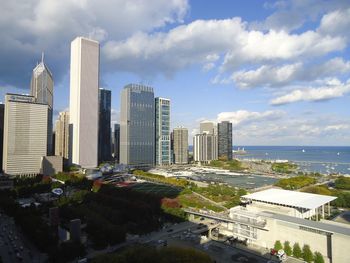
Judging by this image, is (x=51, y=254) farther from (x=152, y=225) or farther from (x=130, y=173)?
(x=130, y=173)

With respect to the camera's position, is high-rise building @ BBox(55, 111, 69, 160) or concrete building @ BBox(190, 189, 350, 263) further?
high-rise building @ BBox(55, 111, 69, 160)

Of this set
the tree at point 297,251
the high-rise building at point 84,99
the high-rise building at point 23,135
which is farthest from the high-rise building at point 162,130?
the tree at point 297,251

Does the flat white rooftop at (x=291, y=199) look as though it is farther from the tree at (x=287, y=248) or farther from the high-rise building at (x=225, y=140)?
the high-rise building at (x=225, y=140)

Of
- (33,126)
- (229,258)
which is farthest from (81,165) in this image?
(229,258)

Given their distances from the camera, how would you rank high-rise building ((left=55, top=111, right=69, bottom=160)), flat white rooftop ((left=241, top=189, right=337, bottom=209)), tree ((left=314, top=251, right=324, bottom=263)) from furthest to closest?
high-rise building ((left=55, top=111, right=69, bottom=160)) → flat white rooftop ((left=241, top=189, right=337, bottom=209)) → tree ((left=314, top=251, right=324, bottom=263))

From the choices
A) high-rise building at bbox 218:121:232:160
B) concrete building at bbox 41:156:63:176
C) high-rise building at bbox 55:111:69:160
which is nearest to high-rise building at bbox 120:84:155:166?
high-rise building at bbox 55:111:69:160

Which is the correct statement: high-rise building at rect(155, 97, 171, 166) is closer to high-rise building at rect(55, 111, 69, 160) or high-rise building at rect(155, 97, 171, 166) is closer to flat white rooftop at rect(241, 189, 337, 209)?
high-rise building at rect(55, 111, 69, 160)

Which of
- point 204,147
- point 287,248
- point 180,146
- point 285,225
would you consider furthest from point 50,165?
point 204,147
